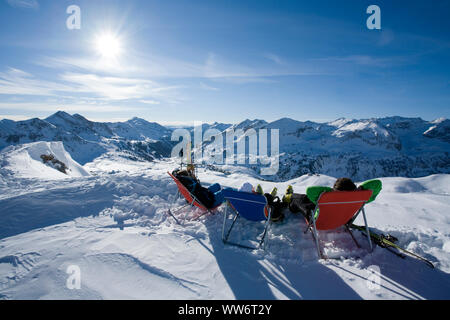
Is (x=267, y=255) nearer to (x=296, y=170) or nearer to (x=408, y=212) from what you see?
(x=408, y=212)

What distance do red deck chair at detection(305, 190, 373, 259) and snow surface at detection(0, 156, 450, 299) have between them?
1.60ft

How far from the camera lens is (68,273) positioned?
2.89 metres

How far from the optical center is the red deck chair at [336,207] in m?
3.46

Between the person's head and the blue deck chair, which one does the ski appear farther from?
the blue deck chair

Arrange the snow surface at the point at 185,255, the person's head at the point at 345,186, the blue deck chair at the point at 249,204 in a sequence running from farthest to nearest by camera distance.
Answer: the blue deck chair at the point at 249,204 < the person's head at the point at 345,186 < the snow surface at the point at 185,255

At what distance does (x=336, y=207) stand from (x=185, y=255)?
2.93m

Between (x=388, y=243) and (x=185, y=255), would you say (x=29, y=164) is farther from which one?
(x=388, y=243)

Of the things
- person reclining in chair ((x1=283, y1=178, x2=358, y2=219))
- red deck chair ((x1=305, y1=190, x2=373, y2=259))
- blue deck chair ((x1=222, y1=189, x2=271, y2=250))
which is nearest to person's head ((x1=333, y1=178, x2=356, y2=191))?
person reclining in chair ((x1=283, y1=178, x2=358, y2=219))

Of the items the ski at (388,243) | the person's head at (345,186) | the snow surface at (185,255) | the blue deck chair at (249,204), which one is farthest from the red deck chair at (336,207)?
the blue deck chair at (249,204)

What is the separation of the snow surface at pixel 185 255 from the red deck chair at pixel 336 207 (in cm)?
49

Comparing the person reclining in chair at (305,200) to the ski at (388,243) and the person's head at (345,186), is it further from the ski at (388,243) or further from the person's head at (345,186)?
the ski at (388,243)

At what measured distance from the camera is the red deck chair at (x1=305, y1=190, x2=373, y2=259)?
346 cm
